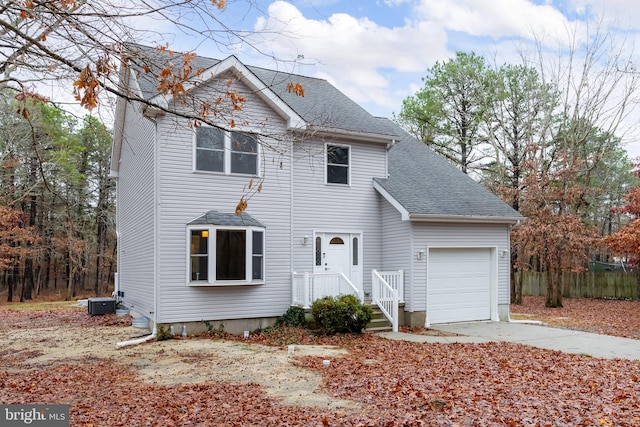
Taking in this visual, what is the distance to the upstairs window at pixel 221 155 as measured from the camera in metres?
12.4

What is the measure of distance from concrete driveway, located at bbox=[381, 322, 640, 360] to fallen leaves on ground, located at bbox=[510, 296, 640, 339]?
1.62 meters

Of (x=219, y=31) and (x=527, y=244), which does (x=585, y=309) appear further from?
(x=219, y=31)

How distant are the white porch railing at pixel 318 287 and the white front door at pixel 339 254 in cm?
72

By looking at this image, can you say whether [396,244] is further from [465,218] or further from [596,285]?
[596,285]

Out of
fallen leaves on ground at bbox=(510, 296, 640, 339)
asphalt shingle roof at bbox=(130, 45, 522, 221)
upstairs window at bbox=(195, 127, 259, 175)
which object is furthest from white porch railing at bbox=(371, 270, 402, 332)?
fallen leaves on ground at bbox=(510, 296, 640, 339)

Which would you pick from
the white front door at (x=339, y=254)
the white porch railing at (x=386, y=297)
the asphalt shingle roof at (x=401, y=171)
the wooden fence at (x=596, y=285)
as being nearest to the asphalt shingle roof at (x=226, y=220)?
the asphalt shingle roof at (x=401, y=171)

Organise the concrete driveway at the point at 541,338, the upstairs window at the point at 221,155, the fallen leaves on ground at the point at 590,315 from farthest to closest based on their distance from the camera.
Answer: the fallen leaves on ground at the point at 590,315 < the upstairs window at the point at 221,155 < the concrete driveway at the point at 541,338

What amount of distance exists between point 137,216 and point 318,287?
567 cm

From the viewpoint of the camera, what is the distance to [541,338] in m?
11.9

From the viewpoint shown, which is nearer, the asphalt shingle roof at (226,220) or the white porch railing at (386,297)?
the asphalt shingle roof at (226,220)

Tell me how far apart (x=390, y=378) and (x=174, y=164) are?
7.45m

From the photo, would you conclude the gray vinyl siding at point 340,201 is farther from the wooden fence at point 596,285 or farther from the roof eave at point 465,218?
the wooden fence at point 596,285

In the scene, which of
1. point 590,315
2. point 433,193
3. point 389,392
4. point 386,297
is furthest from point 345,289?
point 590,315

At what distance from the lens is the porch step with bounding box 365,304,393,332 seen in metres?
12.8
